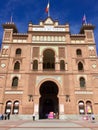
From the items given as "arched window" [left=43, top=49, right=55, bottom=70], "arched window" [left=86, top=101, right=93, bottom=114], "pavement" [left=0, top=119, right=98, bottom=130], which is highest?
"arched window" [left=43, top=49, right=55, bottom=70]

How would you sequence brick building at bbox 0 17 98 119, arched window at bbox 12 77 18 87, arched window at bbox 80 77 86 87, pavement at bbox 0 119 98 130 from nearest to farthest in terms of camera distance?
1. pavement at bbox 0 119 98 130
2. brick building at bbox 0 17 98 119
3. arched window at bbox 12 77 18 87
4. arched window at bbox 80 77 86 87

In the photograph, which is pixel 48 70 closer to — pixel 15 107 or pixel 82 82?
pixel 82 82

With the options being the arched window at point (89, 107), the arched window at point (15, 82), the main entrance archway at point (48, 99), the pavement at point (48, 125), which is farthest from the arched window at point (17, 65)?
the arched window at point (89, 107)

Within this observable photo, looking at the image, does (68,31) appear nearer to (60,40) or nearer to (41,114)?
(60,40)

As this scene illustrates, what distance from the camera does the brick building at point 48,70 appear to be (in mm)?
26219

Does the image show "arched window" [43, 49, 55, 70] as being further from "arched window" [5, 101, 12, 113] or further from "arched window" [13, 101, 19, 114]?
"arched window" [5, 101, 12, 113]

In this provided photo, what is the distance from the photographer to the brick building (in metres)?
26.2

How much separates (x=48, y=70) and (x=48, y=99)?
722cm

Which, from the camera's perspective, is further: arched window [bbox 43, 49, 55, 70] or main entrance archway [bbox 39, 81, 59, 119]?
arched window [bbox 43, 49, 55, 70]

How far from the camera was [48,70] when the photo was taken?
28.7 m

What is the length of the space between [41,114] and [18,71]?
10039 millimetres

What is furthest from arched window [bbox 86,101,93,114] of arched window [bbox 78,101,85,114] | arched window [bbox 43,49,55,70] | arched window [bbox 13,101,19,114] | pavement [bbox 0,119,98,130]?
arched window [bbox 13,101,19,114]

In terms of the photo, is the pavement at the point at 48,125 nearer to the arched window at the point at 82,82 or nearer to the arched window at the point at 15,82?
the arched window at the point at 82,82

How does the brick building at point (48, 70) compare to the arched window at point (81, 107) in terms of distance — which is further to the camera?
the brick building at point (48, 70)
